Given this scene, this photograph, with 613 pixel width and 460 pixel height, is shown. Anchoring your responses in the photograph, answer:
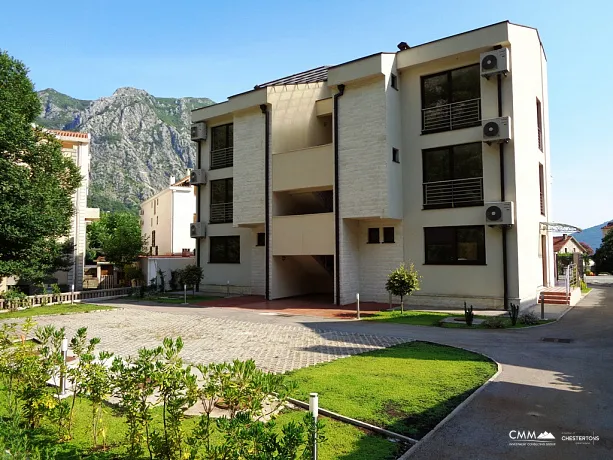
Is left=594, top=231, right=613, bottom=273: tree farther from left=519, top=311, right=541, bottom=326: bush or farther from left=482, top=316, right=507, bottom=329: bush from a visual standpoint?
left=482, top=316, right=507, bottom=329: bush

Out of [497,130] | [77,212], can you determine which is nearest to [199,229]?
[77,212]

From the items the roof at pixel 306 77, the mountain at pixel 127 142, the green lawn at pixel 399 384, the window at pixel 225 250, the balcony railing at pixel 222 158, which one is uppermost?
the mountain at pixel 127 142

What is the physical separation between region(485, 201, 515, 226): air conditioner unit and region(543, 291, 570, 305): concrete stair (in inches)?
214

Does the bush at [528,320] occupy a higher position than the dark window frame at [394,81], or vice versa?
the dark window frame at [394,81]

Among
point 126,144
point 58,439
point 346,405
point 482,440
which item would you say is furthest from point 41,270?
point 126,144

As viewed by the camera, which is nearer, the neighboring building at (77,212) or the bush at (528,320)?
the bush at (528,320)

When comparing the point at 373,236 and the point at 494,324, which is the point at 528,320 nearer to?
the point at 494,324

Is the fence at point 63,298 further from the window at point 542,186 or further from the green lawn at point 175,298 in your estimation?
the window at point 542,186

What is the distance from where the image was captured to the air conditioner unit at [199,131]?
91.9 feet

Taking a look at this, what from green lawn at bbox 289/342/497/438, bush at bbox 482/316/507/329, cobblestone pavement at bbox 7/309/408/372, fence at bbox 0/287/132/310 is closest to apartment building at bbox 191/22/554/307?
bush at bbox 482/316/507/329

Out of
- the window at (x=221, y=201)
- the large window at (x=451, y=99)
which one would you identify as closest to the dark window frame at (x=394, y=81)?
the large window at (x=451, y=99)

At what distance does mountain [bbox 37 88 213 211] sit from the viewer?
119 metres

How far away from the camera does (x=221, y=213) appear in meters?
27.5

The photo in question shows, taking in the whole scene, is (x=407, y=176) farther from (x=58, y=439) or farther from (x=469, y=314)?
(x=58, y=439)
